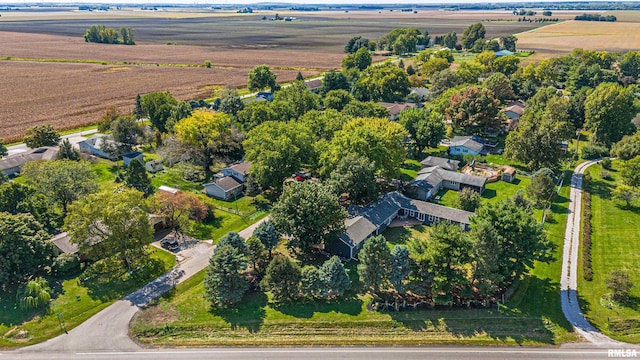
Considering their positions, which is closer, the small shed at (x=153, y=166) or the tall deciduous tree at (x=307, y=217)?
the tall deciduous tree at (x=307, y=217)

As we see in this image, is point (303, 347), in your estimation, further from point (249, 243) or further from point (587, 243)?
point (587, 243)

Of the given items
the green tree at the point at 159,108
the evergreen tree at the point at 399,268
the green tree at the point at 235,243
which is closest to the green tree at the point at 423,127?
the evergreen tree at the point at 399,268

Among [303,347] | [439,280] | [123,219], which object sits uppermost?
[123,219]

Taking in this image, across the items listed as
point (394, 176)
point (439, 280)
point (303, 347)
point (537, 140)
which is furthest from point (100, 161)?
point (537, 140)

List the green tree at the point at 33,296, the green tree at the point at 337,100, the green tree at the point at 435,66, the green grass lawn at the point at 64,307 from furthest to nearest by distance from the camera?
the green tree at the point at 435,66 → the green tree at the point at 337,100 → the green tree at the point at 33,296 → the green grass lawn at the point at 64,307

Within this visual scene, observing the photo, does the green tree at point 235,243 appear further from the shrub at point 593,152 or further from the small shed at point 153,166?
the shrub at point 593,152

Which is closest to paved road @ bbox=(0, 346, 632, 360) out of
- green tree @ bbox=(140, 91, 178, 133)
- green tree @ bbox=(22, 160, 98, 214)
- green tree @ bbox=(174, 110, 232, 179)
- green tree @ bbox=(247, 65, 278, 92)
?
green tree @ bbox=(22, 160, 98, 214)

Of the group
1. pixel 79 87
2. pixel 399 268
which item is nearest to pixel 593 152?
pixel 399 268
